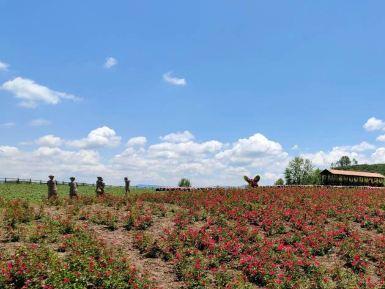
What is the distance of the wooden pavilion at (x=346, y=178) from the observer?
71000 millimetres

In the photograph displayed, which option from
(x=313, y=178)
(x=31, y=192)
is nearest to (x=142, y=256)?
(x=31, y=192)

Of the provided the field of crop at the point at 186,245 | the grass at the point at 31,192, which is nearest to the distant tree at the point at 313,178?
the grass at the point at 31,192

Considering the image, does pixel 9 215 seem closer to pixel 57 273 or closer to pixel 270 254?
pixel 57 273

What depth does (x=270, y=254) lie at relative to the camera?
56.4ft

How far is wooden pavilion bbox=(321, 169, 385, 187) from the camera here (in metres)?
71.0

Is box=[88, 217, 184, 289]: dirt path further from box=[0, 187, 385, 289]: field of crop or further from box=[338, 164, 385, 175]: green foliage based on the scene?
box=[338, 164, 385, 175]: green foliage

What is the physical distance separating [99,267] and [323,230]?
12.1 meters

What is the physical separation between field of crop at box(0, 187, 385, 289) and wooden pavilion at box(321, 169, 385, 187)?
46871 millimetres

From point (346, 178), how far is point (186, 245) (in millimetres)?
64008

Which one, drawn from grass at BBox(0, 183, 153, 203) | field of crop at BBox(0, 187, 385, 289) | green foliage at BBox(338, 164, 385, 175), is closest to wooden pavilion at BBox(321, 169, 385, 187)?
grass at BBox(0, 183, 153, 203)

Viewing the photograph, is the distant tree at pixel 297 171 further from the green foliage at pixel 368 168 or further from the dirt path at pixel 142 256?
the dirt path at pixel 142 256

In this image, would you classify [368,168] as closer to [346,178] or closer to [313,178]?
[313,178]

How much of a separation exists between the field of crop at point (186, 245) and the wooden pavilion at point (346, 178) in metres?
46.9

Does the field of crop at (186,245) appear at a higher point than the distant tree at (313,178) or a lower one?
lower
